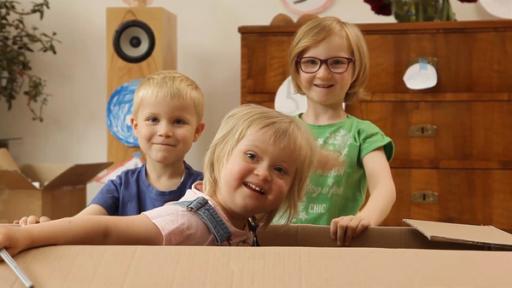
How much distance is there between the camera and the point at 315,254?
67 cm

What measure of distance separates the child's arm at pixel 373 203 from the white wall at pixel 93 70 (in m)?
1.55

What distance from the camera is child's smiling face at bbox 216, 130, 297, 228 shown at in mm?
998

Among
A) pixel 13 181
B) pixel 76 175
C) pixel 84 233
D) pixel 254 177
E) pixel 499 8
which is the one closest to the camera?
pixel 84 233

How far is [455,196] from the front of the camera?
2.28 meters

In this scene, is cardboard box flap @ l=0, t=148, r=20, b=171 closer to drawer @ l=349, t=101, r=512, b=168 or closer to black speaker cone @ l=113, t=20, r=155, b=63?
black speaker cone @ l=113, t=20, r=155, b=63

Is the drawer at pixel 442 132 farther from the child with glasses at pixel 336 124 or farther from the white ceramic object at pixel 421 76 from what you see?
Result: the child with glasses at pixel 336 124

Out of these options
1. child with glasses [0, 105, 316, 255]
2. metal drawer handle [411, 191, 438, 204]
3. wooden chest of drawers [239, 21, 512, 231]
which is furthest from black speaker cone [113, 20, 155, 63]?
child with glasses [0, 105, 316, 255]

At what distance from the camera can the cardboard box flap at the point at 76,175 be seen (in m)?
1.92

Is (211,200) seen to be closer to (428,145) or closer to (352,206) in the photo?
(352,206)

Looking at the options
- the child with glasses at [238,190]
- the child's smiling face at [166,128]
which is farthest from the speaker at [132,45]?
the child with glasses at [238,190]

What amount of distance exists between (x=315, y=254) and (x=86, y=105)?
8.34 ft

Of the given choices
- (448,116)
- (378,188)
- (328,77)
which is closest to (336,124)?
(328,77)

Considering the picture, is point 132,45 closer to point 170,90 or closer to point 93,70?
point 93,70

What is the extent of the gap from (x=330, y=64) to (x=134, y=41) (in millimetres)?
1258
